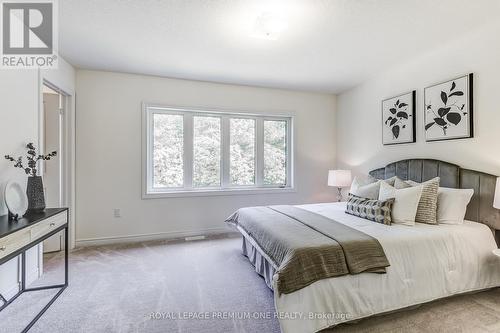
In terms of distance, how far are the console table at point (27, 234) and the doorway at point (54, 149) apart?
106 cm

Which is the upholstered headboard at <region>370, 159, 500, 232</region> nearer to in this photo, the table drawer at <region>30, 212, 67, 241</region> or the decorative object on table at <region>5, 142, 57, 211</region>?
the table drawer at <region>30, 212, 67, 241</region>

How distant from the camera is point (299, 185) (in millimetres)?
4523

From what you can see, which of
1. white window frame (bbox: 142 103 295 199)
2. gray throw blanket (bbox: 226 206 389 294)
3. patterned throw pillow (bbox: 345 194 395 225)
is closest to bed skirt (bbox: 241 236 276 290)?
gray throw blanket (bbox: 226 206 389 294)

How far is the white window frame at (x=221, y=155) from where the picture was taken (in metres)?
3.77

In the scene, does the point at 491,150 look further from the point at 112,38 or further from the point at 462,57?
the point at 112,38

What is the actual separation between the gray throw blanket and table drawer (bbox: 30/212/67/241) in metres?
1.79

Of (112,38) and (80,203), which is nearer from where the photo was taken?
(112,38)

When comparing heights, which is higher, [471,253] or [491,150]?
[491,150]

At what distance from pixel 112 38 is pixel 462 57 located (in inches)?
146

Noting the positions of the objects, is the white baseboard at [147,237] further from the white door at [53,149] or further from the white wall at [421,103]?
the white wall at [421,103]

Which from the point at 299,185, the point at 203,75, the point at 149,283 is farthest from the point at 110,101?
the point at 299,185

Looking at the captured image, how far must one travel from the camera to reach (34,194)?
7.30 ft

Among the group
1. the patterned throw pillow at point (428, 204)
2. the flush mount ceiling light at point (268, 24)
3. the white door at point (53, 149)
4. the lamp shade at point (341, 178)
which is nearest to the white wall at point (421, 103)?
the lamp shade at point (341, 178)

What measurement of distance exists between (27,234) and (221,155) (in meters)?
2.72
